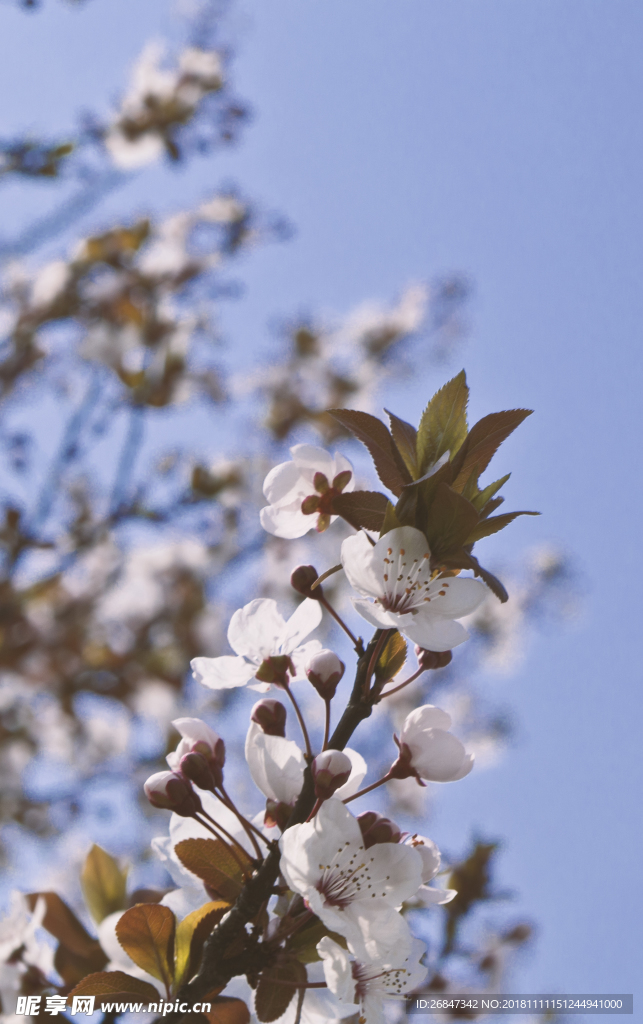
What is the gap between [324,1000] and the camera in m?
0.93

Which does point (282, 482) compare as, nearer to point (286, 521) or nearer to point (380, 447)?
point (286, 521)

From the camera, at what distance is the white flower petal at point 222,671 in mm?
987

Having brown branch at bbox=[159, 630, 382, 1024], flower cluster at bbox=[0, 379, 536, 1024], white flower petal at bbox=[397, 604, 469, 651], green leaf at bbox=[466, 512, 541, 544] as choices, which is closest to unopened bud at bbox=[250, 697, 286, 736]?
flower cluster at bbox=[0, 379, 536, 1024]

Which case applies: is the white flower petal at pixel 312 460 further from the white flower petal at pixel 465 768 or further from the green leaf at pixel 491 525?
the white flower petal at pixel 465 768

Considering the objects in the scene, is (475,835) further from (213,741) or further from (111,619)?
(111,619)

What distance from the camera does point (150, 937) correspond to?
877 millimetres

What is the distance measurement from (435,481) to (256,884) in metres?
0.47

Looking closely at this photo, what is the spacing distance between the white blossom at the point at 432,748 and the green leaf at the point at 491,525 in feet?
0.71

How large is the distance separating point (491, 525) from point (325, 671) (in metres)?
0.28

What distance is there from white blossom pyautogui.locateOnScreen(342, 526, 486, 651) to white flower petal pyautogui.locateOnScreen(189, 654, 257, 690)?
0.77ft

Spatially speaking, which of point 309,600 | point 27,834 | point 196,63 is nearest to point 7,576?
point 27,834

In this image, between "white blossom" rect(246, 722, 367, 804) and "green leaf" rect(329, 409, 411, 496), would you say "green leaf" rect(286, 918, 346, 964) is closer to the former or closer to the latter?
"white blossom" rect(246, 722, 367, 804)

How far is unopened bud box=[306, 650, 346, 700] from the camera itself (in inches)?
36.6

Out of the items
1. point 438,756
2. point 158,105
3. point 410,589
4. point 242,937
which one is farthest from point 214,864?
point 158,105
